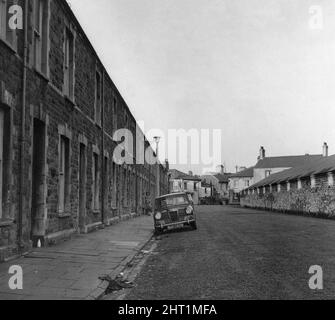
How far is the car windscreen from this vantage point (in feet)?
62.3

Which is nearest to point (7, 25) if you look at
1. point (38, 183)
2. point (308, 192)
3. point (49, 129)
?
point (49, 129)

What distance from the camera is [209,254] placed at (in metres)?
11.2

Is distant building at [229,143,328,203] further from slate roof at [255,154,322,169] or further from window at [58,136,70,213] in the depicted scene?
window at [58,136,70,213]

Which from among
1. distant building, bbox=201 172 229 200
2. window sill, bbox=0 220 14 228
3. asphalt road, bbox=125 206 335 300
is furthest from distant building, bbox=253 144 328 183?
window sill, bbox=0 220 14 228

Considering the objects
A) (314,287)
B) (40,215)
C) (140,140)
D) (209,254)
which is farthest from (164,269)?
(140,140)

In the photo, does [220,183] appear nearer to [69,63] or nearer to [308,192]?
[308,192]

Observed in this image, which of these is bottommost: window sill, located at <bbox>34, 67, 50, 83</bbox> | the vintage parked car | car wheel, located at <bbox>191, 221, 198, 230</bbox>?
car wheel, located at <bbox>191, 221, 198, 230</bbox>

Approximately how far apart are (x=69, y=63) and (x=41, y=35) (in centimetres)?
278

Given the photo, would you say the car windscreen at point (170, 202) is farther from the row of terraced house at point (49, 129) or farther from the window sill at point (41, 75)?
the window sill at point (41, 75)

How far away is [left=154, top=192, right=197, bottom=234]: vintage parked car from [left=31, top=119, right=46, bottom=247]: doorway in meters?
7.28

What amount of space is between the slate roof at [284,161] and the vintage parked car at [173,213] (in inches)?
2984

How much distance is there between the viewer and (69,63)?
1506 centimetres

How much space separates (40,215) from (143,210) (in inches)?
997

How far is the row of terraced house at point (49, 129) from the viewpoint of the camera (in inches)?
383
